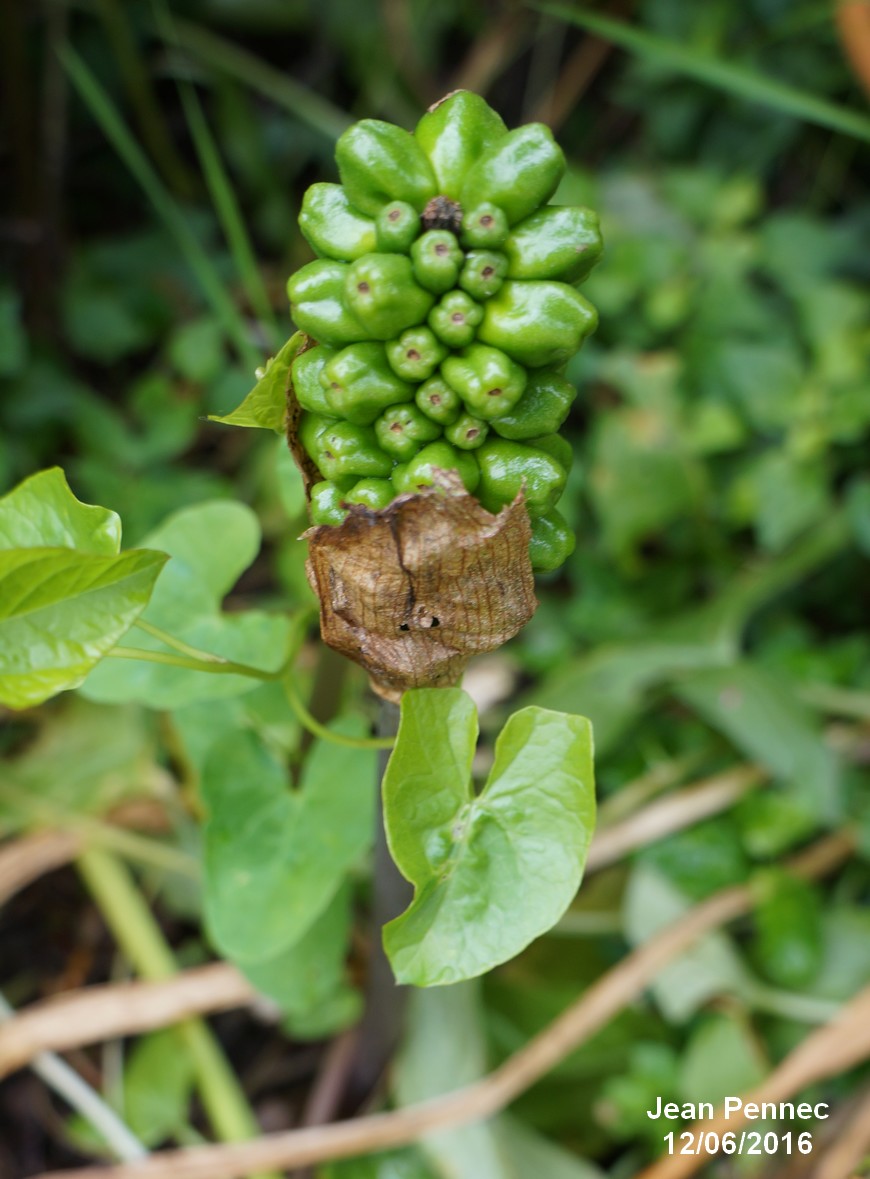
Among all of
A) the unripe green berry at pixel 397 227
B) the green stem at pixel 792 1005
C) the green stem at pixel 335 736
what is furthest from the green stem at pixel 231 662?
the green stem at pixel 792 1005

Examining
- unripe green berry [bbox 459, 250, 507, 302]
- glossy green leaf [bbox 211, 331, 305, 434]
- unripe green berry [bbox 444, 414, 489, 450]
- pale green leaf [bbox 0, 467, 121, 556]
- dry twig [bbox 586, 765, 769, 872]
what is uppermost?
unripe green berry [bbox 459, 250, 507, 302]

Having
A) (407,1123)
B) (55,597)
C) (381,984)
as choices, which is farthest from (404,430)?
(407,1123)

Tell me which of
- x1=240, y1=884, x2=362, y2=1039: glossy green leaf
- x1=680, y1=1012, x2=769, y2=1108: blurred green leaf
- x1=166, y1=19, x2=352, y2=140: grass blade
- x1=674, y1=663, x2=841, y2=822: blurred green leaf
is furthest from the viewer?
x1=166, y1=19, x2=352, y2=140: grass blade

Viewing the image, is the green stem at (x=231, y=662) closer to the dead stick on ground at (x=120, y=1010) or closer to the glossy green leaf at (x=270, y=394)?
the glossy green leaf at (x=270, y=394)

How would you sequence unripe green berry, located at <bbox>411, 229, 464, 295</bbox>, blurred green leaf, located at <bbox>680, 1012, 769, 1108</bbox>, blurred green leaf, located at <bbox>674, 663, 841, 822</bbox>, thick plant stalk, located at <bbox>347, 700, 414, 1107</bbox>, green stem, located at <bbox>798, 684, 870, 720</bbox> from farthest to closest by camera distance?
green stem, located at <bbox>798, 684, 870, 720</bbox>
blurred green leaf, located at <bbox>674, 663, 841, 822</bbox>
blurred green leaf, located at <bbox>680, 1012, 769, 1108</bbox>
thick plant stalk, located at <bbox>347, 700, 414, 1107</bbox>
unripe green berry, located at <bbox>411, 229, 464, 295</bbox>

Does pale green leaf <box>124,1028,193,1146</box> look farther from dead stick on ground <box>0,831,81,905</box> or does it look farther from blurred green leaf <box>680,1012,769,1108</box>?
blurred green leaf <box>680,1012,769,1108</box>

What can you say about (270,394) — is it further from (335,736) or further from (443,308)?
(335,736)

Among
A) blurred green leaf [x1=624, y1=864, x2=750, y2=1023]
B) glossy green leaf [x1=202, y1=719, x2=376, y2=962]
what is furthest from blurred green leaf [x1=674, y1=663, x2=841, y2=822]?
glossy green leaf [x1=202, y1=719, x2=376, y2=962]
